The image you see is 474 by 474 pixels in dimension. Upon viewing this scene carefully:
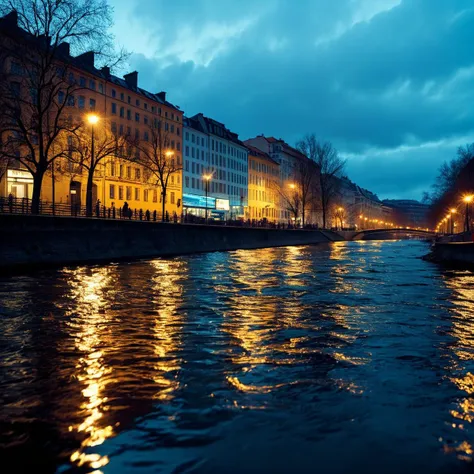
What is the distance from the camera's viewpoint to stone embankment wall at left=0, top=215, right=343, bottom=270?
2619cm

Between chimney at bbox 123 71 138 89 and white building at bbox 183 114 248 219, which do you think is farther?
white building at bbox 183 114 248 219

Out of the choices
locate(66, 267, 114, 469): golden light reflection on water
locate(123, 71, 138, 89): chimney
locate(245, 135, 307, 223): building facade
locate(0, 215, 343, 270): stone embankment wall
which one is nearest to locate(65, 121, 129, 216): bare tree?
locate(0, 215, 343, 270): stone embankment wall

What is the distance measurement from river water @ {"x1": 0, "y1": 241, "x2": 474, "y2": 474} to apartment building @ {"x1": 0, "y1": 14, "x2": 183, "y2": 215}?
44.9 meters

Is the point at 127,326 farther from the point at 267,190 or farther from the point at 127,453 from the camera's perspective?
the point at 267,190

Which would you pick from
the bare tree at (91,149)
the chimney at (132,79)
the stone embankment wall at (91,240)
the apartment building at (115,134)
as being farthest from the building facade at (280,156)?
the stone embankment wall at (91,240)

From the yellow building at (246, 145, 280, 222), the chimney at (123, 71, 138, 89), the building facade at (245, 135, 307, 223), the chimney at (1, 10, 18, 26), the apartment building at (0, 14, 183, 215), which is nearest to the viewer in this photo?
the chimney at (1, 10, 18, 26)

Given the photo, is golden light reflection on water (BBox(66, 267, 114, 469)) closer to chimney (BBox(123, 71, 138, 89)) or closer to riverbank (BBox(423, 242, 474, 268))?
riverbank (BBox(423, 242, 474, 268))

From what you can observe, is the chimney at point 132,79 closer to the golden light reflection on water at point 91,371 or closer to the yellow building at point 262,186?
the yellow building at point 262,186

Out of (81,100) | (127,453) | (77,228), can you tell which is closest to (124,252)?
(77,228)

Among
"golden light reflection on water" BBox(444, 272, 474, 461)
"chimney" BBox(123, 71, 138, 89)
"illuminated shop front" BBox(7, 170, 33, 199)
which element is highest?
"chimney" BBox(123, 71, 138, 89)

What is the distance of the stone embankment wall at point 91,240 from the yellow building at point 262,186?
65.9 m

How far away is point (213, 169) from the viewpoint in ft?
327

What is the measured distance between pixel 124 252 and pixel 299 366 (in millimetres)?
30009

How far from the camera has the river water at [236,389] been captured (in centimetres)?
449
